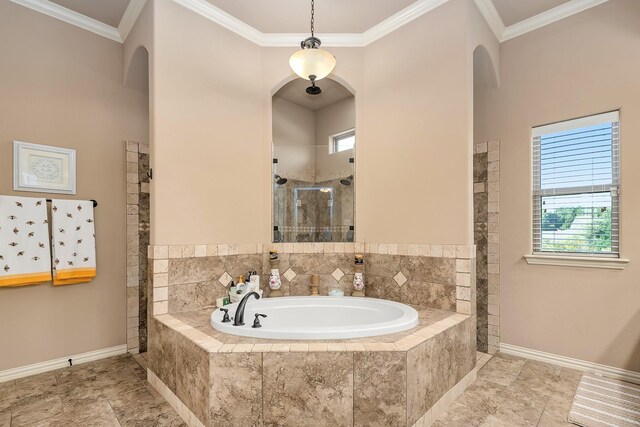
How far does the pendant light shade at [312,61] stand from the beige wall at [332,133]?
1.16m

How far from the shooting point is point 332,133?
12.1ft

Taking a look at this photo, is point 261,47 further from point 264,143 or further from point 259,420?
point 259,420

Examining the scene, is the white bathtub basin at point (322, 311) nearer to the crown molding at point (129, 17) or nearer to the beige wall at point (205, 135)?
the beige wall at point (205, 135)

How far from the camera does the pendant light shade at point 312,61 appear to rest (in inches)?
82.1

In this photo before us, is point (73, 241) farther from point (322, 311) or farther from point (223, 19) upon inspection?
point (223, 19)

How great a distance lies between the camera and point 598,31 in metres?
2.48

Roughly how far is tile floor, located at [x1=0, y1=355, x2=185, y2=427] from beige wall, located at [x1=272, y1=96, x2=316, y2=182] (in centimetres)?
213

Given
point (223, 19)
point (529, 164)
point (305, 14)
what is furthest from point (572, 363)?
point (223, 19)

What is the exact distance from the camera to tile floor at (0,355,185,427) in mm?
1924

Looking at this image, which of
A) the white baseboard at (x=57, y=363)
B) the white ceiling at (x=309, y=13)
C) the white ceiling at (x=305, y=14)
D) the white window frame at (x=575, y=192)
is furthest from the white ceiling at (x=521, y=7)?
the white baseboard at (x=57, y=363)

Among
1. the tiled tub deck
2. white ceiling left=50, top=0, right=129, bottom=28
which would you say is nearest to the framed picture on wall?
white ceiling left=50, top=0, right=129, bottom=28

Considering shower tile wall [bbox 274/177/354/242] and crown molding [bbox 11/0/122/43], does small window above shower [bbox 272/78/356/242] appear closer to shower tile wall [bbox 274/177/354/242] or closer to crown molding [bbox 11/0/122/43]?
shower tile wall [bbox 274/177/354/242]

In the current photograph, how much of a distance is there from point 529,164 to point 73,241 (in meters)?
3.98

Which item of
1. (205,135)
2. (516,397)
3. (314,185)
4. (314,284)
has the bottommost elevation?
(516,397)
